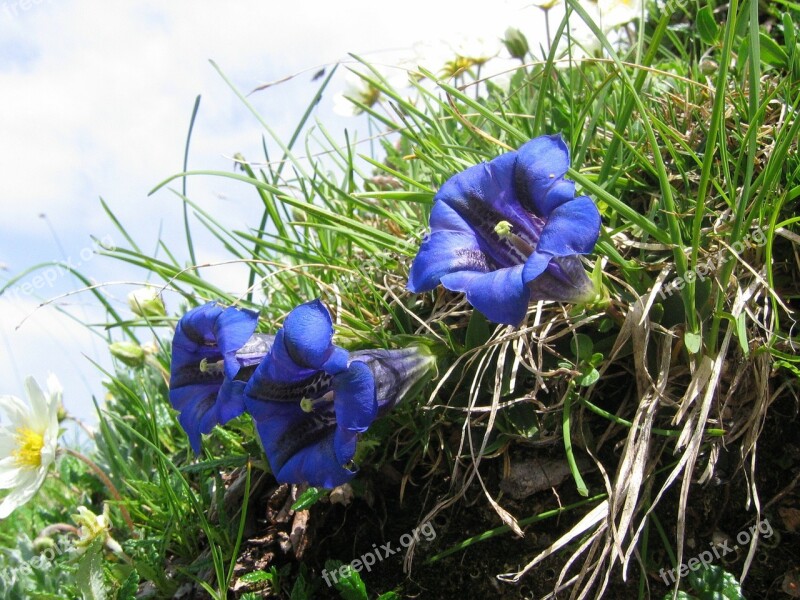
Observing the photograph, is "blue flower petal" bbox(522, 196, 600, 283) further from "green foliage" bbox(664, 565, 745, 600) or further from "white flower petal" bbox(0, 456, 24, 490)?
"white flower petal" bbox(0, 456, 24, 490)

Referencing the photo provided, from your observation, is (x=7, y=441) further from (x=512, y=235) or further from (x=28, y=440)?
(x=512, y=235)

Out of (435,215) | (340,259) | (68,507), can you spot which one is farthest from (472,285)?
(68,507)

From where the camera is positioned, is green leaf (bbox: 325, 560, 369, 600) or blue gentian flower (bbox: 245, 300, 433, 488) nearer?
blue gentian flower (bbox: 245, 300, 433, 488)

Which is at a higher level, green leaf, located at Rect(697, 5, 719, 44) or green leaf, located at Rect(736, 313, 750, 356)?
green leaf, located at Rect(697, 5, 719, 44)

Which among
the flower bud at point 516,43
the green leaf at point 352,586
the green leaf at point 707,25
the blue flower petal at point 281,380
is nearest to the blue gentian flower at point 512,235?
the blue flower petal at point 281,380

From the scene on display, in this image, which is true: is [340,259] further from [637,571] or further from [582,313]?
[637,571]

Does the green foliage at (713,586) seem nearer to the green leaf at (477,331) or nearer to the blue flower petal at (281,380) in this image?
the green leaf at (477,331)

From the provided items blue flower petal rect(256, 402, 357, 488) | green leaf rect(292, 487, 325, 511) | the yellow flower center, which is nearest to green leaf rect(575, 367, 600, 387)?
blue flower petal rect(256, 402, 357, 488)

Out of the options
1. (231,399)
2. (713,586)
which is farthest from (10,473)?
(713,586)
